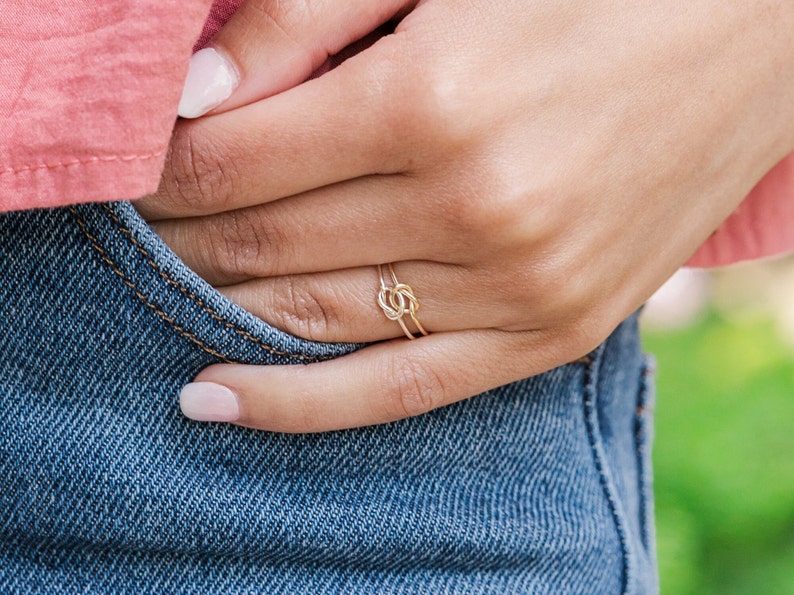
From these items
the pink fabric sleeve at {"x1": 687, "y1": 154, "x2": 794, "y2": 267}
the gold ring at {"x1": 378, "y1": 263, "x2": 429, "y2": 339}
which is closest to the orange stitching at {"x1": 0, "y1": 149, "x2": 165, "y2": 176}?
the gold ring at {"x1": 378, "y1": 263, "x2": 429, "y2": 339}

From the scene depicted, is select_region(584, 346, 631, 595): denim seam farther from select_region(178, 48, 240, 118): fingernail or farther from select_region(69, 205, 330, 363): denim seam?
select_region(178, 48, 240, 118): fingernail

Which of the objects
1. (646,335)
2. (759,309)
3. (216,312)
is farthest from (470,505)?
(759,309)

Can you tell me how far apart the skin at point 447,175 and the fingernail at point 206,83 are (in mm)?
11

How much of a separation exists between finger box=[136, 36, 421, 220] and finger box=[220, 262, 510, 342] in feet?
0.29

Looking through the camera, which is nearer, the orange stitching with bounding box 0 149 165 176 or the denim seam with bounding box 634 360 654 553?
the orange stitching with bounding box 0 149 165 176

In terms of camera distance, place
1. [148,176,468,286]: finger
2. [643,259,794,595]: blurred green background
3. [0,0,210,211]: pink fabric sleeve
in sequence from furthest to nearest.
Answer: [643,259,794,595]: blurred green background → [148,176,468,286]: finger → [0,0,210,211]: pink fabric sleeve

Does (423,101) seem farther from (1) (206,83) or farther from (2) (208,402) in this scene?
(2) (208,402)

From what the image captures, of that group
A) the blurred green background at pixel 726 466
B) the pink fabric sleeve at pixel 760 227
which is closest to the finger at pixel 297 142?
the pink fabric sleeve at pixel 760 227

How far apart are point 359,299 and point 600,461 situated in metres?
0.37

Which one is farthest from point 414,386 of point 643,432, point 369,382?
point 643,432

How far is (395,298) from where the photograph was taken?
2.39 ft

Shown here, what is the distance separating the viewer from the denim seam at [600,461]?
909mm

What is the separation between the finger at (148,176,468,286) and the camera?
69cm

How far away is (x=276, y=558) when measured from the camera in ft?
2.57
